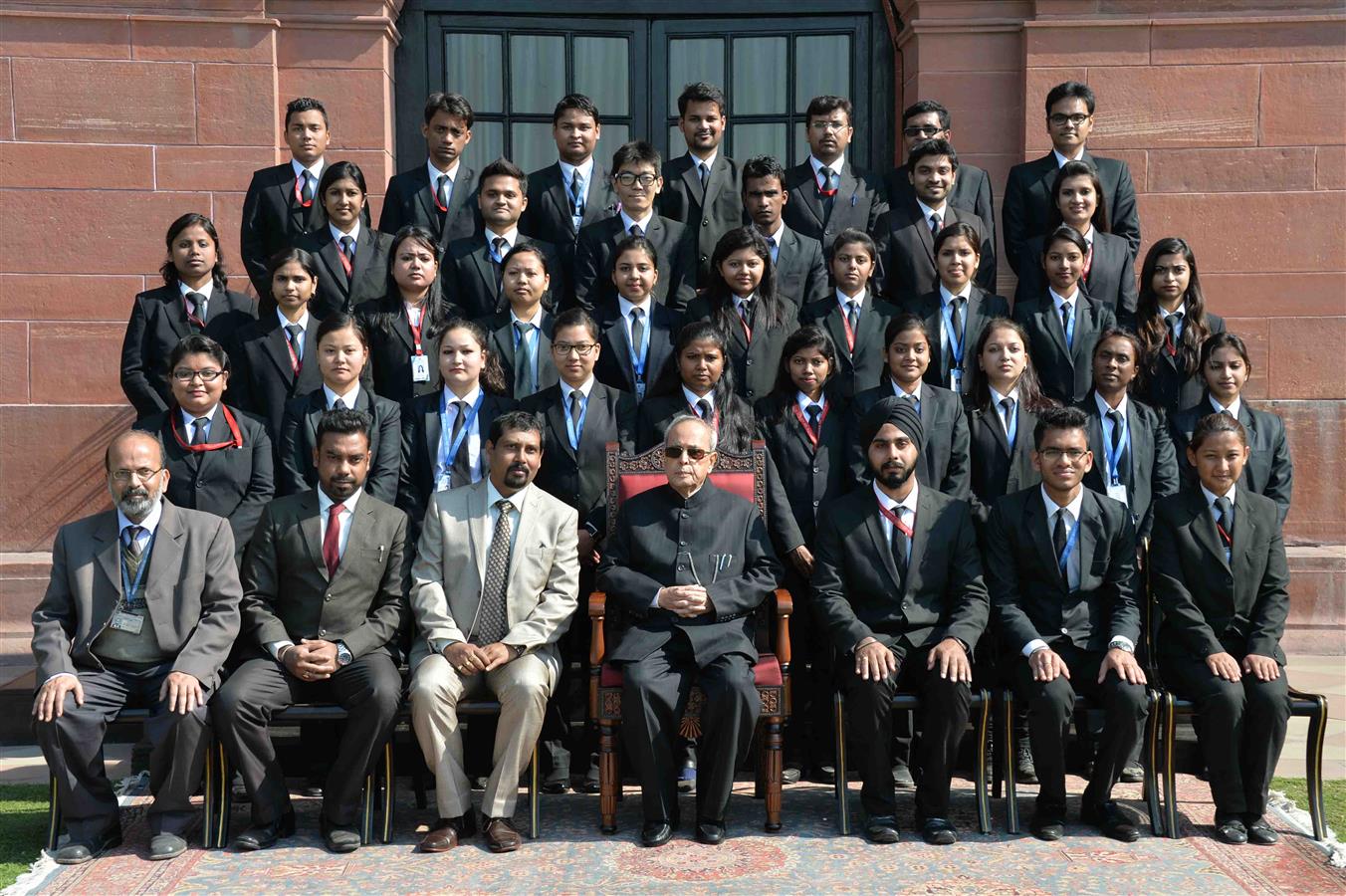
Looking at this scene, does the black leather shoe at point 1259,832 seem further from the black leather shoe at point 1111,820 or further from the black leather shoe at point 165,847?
the black leather shoe at point 165,847

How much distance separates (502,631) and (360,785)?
74cm

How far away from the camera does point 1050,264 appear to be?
6.39 meters

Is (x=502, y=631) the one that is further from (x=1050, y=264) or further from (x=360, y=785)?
(x=1050, y=264)

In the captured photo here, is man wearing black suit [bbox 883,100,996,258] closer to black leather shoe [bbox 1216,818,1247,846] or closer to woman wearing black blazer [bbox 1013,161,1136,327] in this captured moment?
woman wearing black blazer [bbox 1013,161,1136,327]

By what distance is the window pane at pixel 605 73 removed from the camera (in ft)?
30.8

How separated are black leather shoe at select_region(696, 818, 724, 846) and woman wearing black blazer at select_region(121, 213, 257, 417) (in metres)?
3.14

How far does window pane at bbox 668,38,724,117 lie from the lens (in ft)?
30.8

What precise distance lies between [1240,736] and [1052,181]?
3143mm

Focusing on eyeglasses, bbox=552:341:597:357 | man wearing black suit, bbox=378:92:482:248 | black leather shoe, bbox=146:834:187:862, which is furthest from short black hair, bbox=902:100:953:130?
black leather shoe, bbox=146:834:187:862

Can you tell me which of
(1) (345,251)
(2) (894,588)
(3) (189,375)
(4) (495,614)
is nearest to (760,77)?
(1) (345,251)

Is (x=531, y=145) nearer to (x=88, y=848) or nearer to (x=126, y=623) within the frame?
(x=126, y=623)

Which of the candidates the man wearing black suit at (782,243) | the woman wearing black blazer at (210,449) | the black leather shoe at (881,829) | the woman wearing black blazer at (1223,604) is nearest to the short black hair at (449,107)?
the man wearing black suit at (782,243)

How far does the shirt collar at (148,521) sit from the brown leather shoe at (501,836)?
1.64 metres

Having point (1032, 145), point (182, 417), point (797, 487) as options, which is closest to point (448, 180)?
point (182, 417)
